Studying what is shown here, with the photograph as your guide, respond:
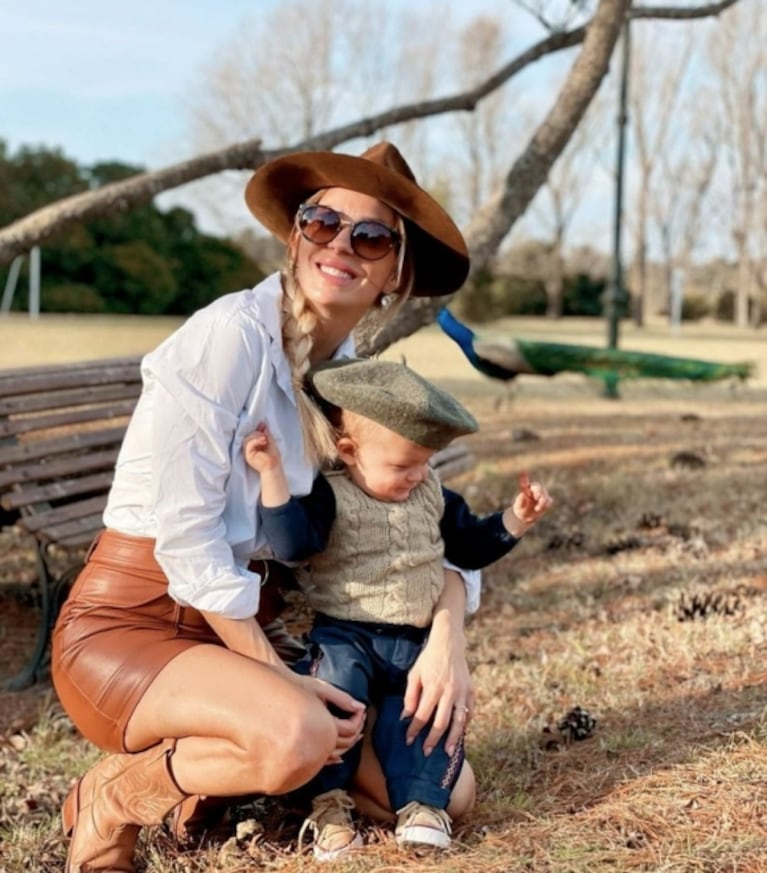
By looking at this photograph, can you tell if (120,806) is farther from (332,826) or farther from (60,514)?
(60,514)

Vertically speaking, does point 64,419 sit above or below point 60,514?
above

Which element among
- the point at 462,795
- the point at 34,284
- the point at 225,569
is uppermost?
the point at 225,569

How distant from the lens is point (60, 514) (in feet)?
13.6

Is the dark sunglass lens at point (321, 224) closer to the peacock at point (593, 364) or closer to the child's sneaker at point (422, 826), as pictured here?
the child's sneaker at point (422, 826)

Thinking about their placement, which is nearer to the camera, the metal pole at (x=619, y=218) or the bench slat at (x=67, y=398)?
the bench slat at (x=67, y=398)

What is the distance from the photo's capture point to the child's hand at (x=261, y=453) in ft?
7.82

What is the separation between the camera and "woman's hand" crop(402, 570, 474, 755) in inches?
101

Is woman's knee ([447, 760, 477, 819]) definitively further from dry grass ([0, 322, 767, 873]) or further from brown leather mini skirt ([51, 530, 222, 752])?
brown leather mini skirt ([51, 530, 222, 752])

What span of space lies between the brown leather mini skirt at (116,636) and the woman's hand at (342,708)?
0.88 feet

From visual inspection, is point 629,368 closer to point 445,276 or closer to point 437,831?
point 445,276

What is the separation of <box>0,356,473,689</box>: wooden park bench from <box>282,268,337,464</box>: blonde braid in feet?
5.45

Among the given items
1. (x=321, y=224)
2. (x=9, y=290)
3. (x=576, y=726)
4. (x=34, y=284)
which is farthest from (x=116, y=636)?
(x=9, y=290)

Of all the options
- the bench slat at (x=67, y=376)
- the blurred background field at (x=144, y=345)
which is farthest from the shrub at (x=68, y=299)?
the bench slat at (x=67, y=376)

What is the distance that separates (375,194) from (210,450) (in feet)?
2.41
